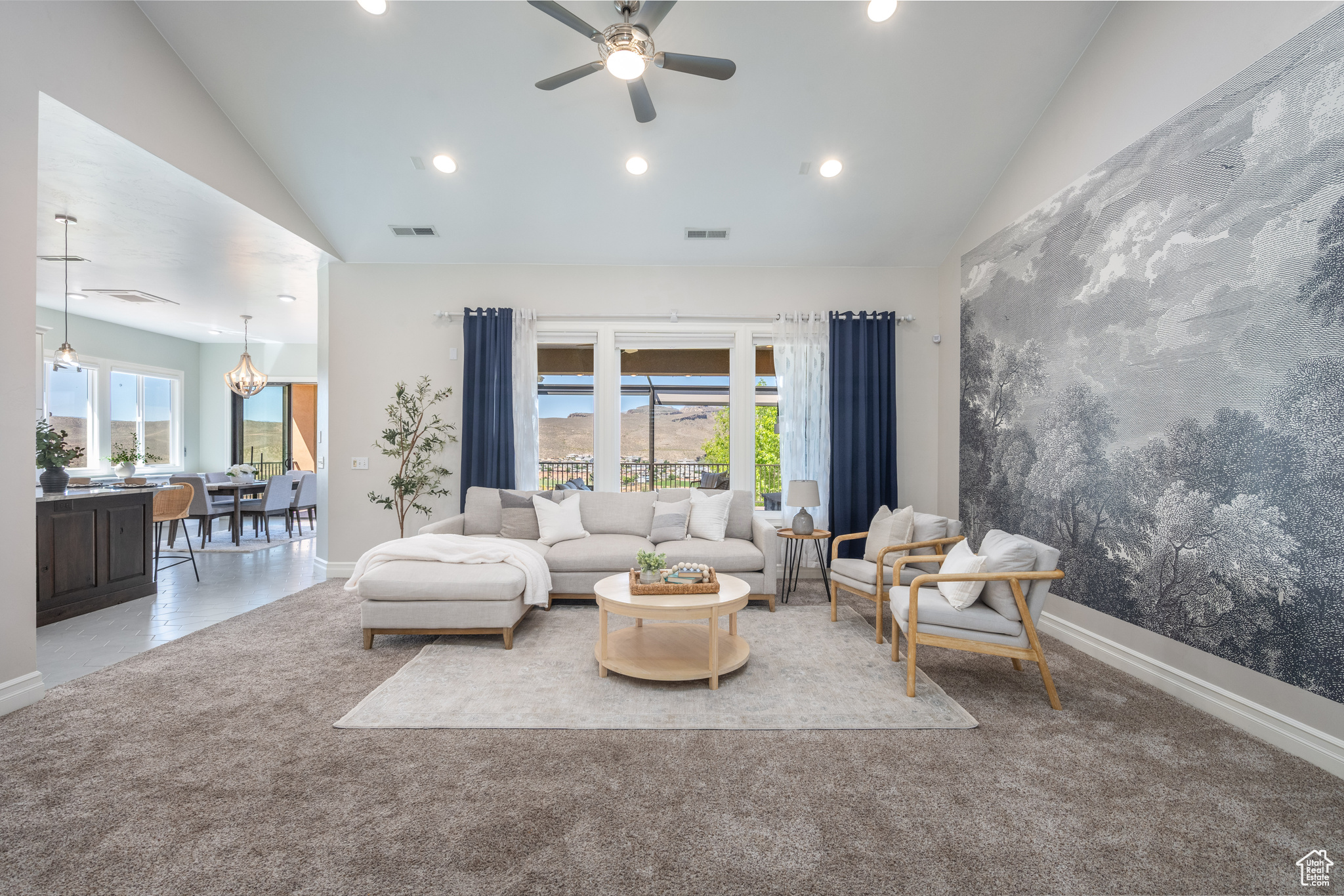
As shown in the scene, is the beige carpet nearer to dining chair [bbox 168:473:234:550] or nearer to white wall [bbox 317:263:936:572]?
white wall [bbox 317:263:936:572]

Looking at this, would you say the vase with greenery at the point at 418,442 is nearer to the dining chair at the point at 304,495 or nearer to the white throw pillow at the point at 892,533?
the dining chair at the point at 304,495

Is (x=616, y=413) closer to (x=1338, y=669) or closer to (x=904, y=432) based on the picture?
(x=904, y=432)

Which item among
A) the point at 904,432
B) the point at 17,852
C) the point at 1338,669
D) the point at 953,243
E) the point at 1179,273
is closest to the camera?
the point at 17,852

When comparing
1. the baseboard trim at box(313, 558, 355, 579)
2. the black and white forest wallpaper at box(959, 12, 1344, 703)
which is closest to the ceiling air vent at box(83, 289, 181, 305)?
the baseboard trim at box(313, 558, 355, 579)

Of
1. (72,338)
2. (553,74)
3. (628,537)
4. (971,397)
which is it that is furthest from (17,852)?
(72,338)

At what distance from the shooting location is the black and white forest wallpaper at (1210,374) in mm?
2264

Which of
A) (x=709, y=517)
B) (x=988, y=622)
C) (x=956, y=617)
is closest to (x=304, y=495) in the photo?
(x=709, y=517)

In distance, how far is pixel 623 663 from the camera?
2.97 metres

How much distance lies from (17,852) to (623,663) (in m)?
2.13

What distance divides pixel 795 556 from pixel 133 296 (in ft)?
25.6

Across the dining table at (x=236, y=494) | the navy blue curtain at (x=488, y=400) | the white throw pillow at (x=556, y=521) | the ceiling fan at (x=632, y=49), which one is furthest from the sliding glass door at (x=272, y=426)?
the ceiling fan at (x=632, y=49)

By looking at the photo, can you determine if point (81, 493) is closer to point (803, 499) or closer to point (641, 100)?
point (641, 100)

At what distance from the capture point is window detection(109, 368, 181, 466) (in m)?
7.93

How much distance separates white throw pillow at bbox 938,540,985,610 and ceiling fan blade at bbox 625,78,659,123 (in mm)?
3003
